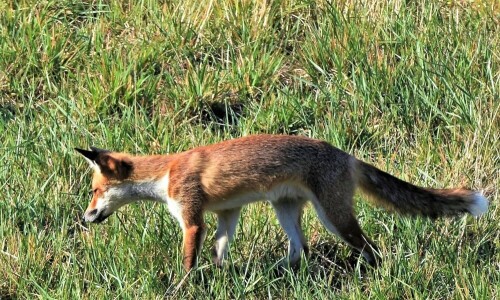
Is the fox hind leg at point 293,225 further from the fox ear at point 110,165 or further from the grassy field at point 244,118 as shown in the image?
the fox ear at point 110,165

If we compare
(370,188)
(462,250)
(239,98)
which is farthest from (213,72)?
(462,250)

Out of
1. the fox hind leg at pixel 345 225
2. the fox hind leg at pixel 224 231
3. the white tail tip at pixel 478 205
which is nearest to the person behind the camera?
the fox hind leg at pixel 345 225

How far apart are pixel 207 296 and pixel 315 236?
3.98 feet

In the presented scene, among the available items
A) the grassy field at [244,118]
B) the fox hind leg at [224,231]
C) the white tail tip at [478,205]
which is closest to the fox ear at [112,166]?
the grassy field at [244,118]

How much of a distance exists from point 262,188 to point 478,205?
1491mm

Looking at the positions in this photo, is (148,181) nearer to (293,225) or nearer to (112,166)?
(112,166)

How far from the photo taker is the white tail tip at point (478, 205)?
7684 millimetres

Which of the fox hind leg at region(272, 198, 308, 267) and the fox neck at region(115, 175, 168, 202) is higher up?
the fox neck at region(115, 175, 168, 202)

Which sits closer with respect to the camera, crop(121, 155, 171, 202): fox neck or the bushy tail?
the bushy tail

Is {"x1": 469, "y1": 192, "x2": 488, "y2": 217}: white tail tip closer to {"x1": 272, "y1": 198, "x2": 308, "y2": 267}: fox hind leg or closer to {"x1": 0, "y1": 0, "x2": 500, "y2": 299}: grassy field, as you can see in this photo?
{"x1": 0, "y1": 0, "x2": 500, "y2": 299}: grassy field

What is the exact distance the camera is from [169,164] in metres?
7.97

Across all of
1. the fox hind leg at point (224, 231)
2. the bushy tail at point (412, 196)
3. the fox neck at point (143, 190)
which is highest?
the bushy tail at point (412, 196)

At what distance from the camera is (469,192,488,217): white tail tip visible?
768cm

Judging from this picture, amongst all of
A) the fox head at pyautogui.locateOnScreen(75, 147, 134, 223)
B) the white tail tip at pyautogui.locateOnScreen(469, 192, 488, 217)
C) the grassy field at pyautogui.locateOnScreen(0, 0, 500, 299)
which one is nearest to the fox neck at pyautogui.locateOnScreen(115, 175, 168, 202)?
the fox head at pyautogui.locateOnScreen(75, 147, 134, 223)
